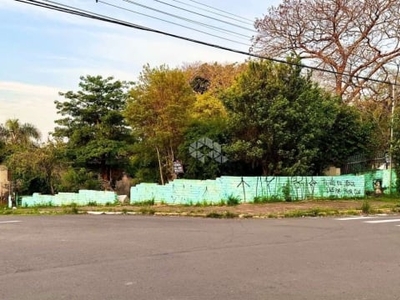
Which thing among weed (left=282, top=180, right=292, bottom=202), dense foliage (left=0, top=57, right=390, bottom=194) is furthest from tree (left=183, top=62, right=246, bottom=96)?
weed (left=282, top=180, right=292, bottom=202)

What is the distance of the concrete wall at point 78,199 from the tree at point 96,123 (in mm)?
4279

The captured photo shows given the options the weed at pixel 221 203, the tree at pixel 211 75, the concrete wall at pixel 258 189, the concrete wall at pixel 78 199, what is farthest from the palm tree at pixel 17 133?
the weed at pixel 221 203

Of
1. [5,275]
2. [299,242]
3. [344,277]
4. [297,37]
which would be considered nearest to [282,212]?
[299,242]

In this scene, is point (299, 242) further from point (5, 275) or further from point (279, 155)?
point (279, 155)

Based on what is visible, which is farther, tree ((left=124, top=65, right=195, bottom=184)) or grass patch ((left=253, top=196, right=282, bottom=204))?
tree ((left=124, top=65, right=195, bottom=184))

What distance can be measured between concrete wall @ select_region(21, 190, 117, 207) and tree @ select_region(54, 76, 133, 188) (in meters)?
4.28

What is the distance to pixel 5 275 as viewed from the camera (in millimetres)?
7984

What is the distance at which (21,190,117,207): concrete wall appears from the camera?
32438 millimetres

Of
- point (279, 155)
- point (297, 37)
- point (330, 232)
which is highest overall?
point (297, 37)

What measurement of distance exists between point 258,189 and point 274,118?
368 cm

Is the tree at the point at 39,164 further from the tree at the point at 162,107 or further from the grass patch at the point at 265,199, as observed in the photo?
the grass patch at the point at 265,199

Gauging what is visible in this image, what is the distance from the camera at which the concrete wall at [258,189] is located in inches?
949

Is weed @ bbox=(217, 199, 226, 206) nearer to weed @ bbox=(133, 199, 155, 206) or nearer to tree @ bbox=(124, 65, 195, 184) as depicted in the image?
weed @ bbox=(133, 199, 155, 206)

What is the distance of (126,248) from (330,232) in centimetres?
591
